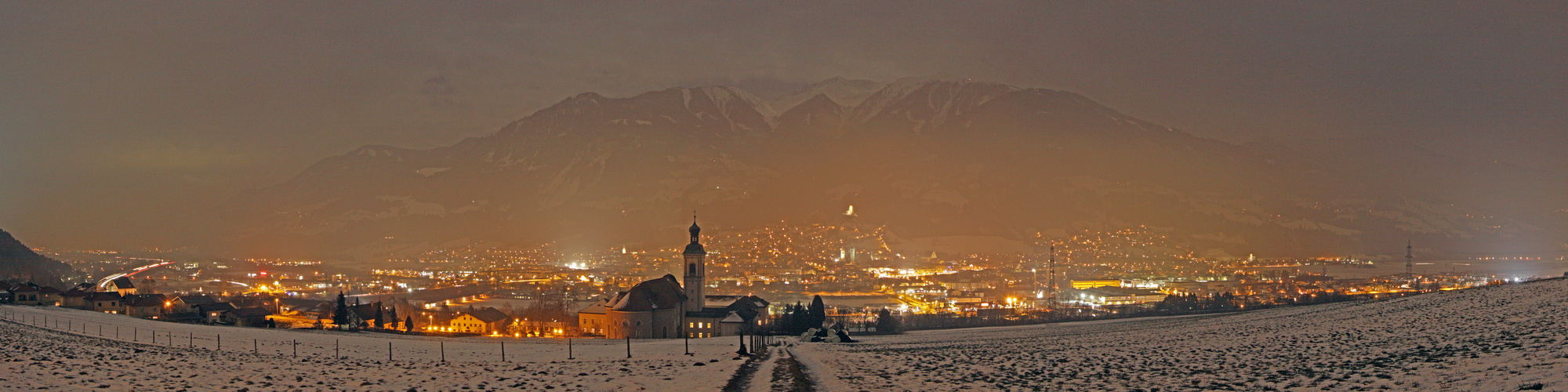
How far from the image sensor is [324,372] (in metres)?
25.9

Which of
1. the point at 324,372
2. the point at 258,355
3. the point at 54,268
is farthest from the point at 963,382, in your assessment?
the point at 54,268

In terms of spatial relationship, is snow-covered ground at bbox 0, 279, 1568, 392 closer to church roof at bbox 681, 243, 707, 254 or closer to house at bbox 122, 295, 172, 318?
house at bbox 122, 295, 172, 318

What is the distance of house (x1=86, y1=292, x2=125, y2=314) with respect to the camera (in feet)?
244

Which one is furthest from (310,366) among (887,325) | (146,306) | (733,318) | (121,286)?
(121,286)

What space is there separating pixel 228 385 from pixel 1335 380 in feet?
80.3

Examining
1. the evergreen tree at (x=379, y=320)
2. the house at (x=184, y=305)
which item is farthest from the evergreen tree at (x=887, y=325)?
the house at (x=184, y=305)

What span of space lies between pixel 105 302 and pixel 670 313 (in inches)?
1762

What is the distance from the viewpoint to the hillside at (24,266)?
12244cm

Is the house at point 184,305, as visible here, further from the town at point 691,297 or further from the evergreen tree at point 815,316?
the evergreen tree at point 815,316

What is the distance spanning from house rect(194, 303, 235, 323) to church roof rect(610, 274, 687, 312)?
2964cm

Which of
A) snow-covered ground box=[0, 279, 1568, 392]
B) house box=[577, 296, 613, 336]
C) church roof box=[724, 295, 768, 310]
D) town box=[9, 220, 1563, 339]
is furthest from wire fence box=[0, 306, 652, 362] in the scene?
church roof box=[724, 295, 768, 310]

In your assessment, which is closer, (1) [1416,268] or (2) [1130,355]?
(2) [1130,355]

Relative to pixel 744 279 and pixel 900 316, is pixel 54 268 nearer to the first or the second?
pixel 744 279

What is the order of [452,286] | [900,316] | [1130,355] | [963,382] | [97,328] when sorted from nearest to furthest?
1. [963,382]
2. [1130,355]
3. [97,328]
4. [900,316]
5. [452,286]
